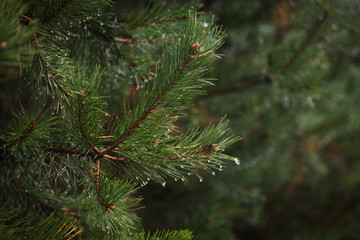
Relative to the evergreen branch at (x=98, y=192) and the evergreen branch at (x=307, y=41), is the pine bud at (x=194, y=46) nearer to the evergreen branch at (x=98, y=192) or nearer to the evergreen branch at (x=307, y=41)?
the evergreen branch at (x=98, y=192)

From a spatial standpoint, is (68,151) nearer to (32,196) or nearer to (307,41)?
(32,196)

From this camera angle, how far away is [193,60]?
0.71 meters

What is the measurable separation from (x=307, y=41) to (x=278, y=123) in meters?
0.82

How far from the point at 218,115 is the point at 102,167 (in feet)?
4.64

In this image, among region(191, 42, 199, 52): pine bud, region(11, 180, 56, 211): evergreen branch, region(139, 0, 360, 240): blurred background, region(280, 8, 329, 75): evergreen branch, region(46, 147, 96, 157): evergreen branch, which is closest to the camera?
region(191, 42, 199, 52): pine bud

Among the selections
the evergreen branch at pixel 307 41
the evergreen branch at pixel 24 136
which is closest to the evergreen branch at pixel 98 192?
the evergreen branch at pixel 24 136

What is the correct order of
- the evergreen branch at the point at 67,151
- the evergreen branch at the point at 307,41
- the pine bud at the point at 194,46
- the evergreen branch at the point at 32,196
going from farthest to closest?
the evergreen branch at the point at 307,41
the evergreen branch at the point at 32,196
the evergreen branch at the point at 67,151
the pine bud at the point at 194,46

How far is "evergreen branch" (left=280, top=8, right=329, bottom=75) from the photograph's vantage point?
1.42 metres

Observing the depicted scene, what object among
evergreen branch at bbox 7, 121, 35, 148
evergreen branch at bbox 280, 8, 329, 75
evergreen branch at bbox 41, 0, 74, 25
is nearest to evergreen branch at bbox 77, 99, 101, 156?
evergreen branch at bbox 7, 121, 35, 148

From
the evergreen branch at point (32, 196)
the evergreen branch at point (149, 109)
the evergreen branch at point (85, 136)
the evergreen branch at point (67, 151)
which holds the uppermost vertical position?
the evergreen branch at point (149, 109)

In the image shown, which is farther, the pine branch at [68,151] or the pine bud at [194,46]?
the pine branch at [68,151]

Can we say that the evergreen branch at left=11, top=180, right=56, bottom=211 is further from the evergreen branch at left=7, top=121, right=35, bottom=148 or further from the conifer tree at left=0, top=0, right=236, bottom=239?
the evergreen branch at left=7, top=121, right=35, bottom=148

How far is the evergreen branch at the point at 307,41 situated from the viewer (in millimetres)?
1420

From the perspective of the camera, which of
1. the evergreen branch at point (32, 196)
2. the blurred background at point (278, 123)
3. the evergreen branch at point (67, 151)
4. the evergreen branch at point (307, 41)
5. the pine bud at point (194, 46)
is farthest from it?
the blurred background at point (278, 123)
